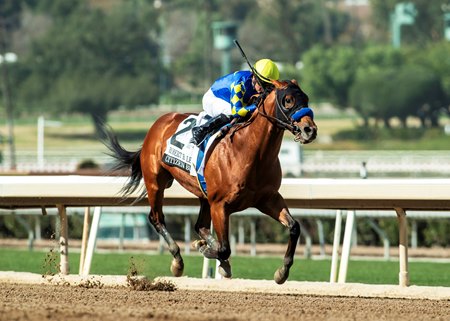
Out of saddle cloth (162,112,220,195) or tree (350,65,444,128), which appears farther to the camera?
tree (350,65,444,128)

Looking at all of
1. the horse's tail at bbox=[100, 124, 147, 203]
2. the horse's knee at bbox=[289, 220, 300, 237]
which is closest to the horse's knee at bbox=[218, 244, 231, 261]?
the horse's knee at bbox=[289, 220, 300, 237]

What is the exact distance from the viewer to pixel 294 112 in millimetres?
7676

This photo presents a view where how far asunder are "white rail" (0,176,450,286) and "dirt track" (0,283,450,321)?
2.43 feet

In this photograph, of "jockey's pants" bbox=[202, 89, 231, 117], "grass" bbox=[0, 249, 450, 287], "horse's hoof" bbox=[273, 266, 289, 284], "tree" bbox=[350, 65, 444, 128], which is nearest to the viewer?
"horse's hoof" bbox=[273, 266, 289, 284]

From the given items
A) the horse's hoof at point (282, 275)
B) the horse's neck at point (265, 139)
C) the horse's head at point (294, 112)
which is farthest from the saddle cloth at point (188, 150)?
the horse's hoof at point (282, 275)

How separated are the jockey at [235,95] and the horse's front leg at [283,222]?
1.90ft

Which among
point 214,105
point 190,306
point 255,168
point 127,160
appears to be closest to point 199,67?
point 127,160

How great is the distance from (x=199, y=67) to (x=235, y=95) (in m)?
75.3

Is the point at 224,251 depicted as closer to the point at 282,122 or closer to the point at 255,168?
the point at 255,168

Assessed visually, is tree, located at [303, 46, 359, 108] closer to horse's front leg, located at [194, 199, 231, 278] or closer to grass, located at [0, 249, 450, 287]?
grass, located at [0, 249, 450, 287]

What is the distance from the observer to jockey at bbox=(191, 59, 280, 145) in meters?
8.27

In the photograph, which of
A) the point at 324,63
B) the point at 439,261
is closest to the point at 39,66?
the point at 324,63

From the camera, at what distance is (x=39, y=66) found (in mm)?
74375

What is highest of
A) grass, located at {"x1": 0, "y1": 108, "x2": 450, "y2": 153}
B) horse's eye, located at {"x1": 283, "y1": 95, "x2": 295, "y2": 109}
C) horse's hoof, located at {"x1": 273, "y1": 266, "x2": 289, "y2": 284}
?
horse's eye, located at {"x1": 283, "y1": 95, "x2": 295, "y2": 109}
